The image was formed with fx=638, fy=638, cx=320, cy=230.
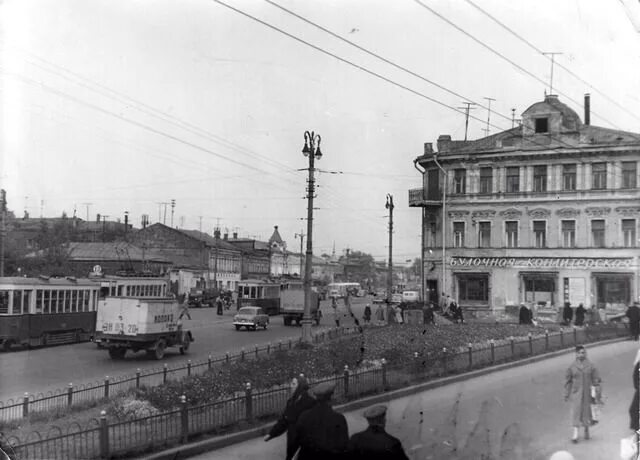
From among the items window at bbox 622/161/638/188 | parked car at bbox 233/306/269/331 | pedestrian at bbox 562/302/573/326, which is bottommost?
parked car at bbox 233/306/269/331

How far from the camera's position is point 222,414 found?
8.72 m

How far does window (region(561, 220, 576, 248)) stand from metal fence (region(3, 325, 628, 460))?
4.19 feet

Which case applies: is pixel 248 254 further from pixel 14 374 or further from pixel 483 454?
pixel 483 454

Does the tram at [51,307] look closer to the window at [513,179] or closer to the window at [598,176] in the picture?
the window at [513,179]

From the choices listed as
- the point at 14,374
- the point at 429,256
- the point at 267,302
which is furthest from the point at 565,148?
the point at 267,302

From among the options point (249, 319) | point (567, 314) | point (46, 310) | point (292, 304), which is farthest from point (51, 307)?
point (567, 314)

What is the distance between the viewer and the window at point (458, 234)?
10.4 m

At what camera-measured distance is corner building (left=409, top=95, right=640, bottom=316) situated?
903 cm

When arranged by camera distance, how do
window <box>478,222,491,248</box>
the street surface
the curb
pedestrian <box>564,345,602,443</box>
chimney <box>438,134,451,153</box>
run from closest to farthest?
the curb → pedestrian <box>564,345,602,443</box> → window <box>478,222,491,248</box> → chimney <box>438,134,451,153</box> → the street surface

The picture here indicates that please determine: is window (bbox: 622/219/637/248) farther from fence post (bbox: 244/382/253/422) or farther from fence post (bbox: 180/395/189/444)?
fence post (bbox: 180/395/189/444)

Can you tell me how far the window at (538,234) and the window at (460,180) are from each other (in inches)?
50.9

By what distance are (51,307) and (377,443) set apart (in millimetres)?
17524

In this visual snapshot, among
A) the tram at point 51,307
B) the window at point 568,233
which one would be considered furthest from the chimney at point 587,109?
the tram at point 51,307

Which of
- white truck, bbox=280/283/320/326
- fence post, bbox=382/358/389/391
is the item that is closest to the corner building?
fence post, bbox=382/358/389/391
